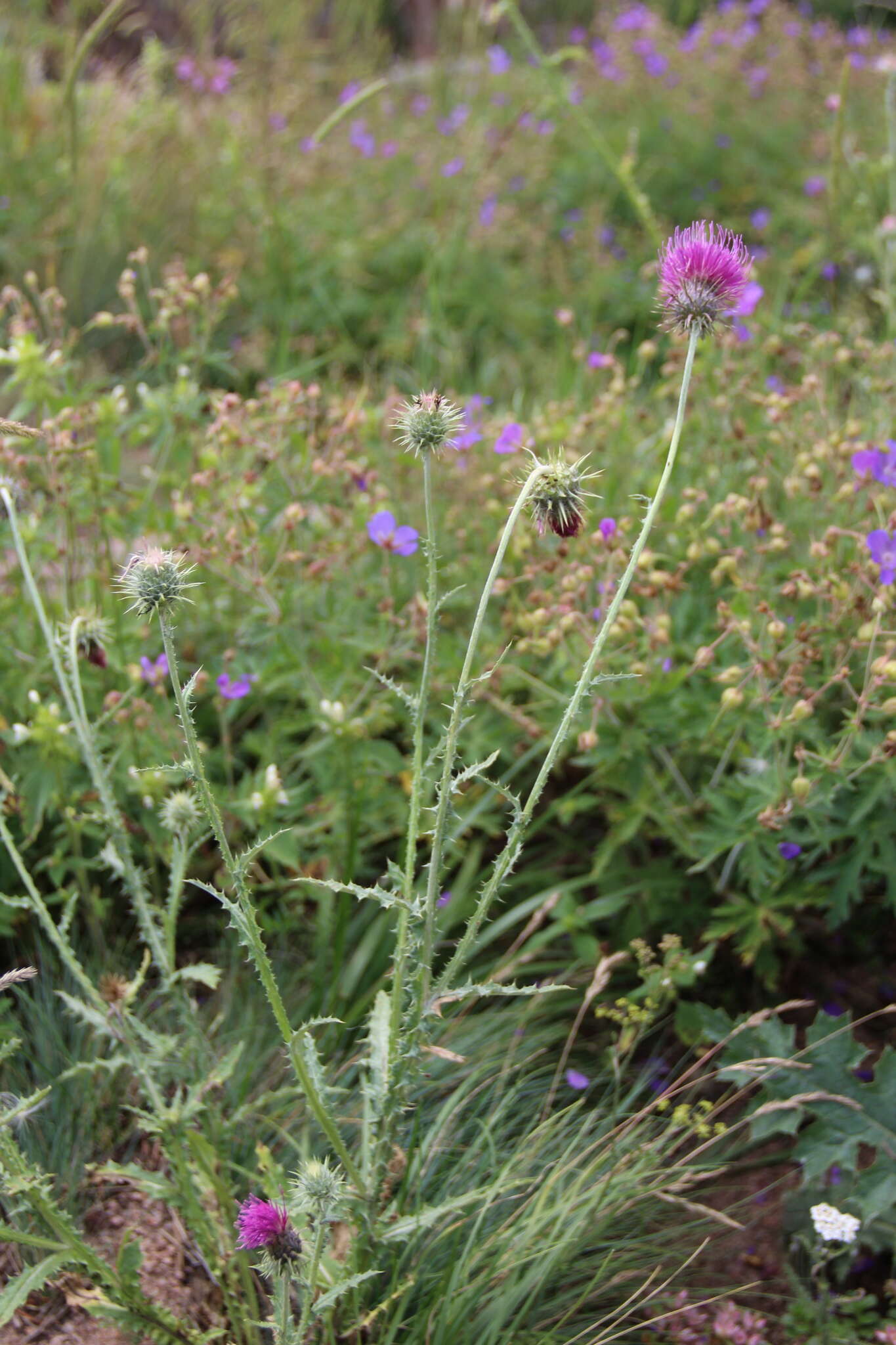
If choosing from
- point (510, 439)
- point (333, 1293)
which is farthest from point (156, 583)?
point (510, 439)

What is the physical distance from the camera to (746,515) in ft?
7.17

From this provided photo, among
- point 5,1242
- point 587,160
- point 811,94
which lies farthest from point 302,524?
point 811,94

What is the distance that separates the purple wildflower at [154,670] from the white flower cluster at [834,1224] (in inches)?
55.2

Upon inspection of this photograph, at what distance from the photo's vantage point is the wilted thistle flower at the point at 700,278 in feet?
4.29

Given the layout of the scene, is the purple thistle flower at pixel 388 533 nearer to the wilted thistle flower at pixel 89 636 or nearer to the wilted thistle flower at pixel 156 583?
the wilted thistle flower at pixel 89 636

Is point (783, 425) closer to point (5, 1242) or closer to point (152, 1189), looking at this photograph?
point (152, 1189)

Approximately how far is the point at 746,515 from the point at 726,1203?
1243 millimetres

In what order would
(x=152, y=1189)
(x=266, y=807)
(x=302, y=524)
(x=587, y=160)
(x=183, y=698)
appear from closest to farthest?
(x=183, y=698) → (x=152, y=1189) → (x=266, y=807) → (x=302, y=524) → (x=587, y=160)

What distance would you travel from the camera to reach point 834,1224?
5.62ft

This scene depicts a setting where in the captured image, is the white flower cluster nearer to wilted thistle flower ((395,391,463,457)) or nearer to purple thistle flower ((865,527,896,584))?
purple thistle flower ((865,527,896,584))

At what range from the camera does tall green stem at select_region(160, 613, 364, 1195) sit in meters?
1.24

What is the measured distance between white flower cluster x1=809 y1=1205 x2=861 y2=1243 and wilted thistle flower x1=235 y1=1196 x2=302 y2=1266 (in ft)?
2.72

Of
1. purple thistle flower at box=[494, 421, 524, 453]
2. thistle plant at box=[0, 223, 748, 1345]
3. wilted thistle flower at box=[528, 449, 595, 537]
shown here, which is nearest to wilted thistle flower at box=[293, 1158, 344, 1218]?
thistle plant at box=[0, 223, 748, 1345]

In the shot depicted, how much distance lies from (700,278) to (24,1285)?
1.42m
